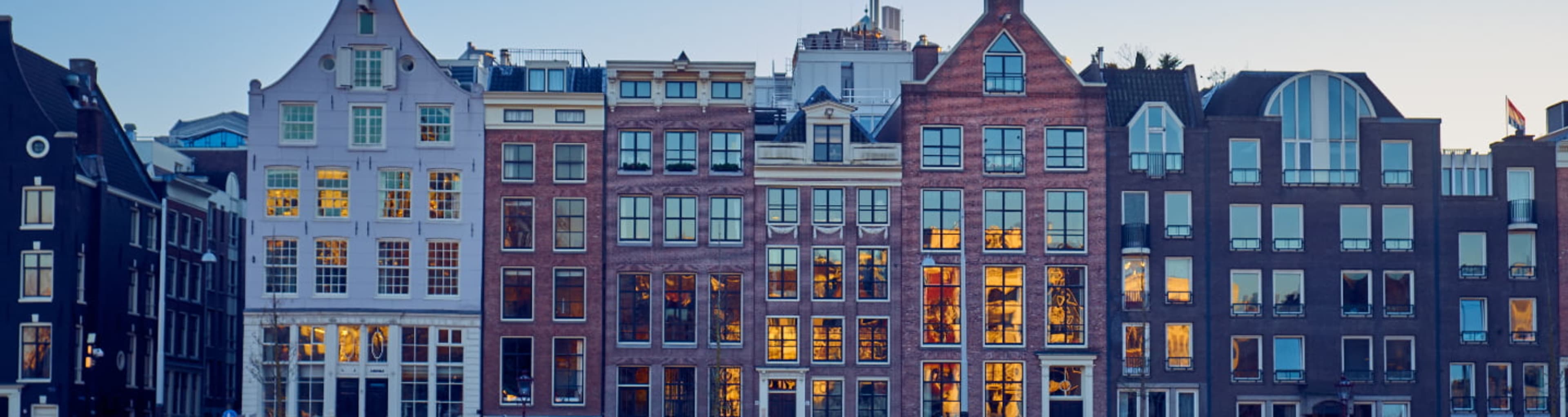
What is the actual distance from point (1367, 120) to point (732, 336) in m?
24.8

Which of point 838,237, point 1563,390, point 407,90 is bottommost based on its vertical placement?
point 1563,390

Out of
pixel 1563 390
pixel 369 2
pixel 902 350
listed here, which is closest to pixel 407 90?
pixel 369 2

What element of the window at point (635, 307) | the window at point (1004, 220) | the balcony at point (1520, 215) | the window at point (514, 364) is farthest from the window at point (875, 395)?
the balcony at point (1520, 215)

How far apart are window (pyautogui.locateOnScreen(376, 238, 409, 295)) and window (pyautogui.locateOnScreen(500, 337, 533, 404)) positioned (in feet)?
13.6

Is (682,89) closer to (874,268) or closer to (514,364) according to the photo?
(874,268)

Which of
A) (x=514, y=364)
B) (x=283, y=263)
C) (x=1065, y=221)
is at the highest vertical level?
(x=1065, y=221)

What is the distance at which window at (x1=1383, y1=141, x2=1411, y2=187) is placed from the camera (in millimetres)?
79812

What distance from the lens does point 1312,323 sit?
260ft

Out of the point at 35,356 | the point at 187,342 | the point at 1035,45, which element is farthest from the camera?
the point at 187,342

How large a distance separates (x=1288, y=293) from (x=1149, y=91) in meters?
9.23

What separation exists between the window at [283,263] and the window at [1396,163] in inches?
1572

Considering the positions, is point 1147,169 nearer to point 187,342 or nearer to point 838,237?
point 838,237

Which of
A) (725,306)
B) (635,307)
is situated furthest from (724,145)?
(635,307)

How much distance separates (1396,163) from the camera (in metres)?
79.9
